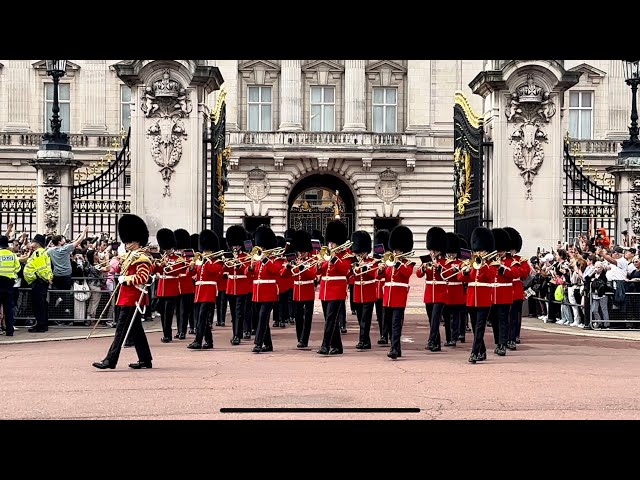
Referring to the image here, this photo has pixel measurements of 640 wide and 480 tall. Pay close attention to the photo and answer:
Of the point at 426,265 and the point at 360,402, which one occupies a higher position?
the point at 426,265

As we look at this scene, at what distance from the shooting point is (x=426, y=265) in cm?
1434

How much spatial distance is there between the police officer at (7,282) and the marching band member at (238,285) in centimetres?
295

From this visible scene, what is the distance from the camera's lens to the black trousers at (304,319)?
13930mm

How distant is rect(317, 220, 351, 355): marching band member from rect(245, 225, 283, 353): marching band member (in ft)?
1.88

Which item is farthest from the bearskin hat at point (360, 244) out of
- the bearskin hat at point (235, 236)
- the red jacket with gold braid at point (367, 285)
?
the bearskin hat at point (235, 236)

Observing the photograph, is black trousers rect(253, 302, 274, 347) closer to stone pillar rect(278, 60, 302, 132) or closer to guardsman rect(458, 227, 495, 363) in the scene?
guardsman rect(458, 227, 495, 363)

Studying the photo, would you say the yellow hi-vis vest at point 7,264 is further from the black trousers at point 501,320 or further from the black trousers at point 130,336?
the black trousers at point 501,320

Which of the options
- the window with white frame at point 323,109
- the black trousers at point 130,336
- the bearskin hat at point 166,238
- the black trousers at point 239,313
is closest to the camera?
the black trousers at point 130,336

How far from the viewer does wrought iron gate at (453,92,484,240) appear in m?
18.0

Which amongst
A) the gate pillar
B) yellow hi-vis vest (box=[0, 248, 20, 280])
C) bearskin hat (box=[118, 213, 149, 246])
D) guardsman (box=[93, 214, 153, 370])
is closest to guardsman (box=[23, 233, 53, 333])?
yellow hi-vis vest (box=[0, 248, 20, 280])
